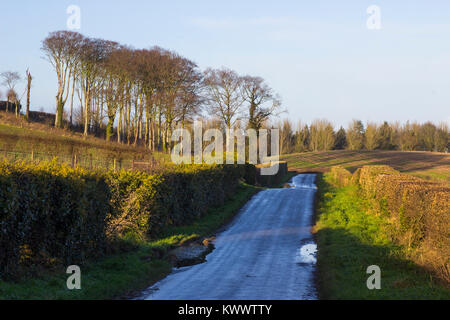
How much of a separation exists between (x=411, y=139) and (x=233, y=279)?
108412 millimetres

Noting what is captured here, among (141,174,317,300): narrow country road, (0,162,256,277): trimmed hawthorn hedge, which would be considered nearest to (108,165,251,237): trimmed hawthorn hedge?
(0,162,256,277): trimmed hawthorn hedge

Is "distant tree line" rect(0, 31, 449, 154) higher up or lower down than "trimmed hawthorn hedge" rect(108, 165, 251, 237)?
higher up

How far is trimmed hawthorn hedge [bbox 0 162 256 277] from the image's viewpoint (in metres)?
9.28

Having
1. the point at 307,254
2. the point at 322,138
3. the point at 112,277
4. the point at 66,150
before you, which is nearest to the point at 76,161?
the point at 112,277

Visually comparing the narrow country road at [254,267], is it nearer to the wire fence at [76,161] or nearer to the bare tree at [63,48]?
the wire fence at [76,161]

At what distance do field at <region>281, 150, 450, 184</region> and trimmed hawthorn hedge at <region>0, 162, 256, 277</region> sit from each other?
6196 cm

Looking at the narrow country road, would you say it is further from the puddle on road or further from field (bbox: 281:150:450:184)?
field (bbox: 281:150:450:184)

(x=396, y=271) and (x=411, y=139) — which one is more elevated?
(x=411, y=139)

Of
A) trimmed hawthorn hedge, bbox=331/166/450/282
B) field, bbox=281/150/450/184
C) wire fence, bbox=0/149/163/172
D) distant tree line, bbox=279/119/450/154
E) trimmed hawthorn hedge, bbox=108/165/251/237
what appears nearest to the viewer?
trimmed hawthorn hedge, bbox=331/166/450/282

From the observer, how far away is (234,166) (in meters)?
35.0

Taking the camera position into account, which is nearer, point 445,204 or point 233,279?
point 445,204

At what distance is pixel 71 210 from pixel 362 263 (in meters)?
8.25
